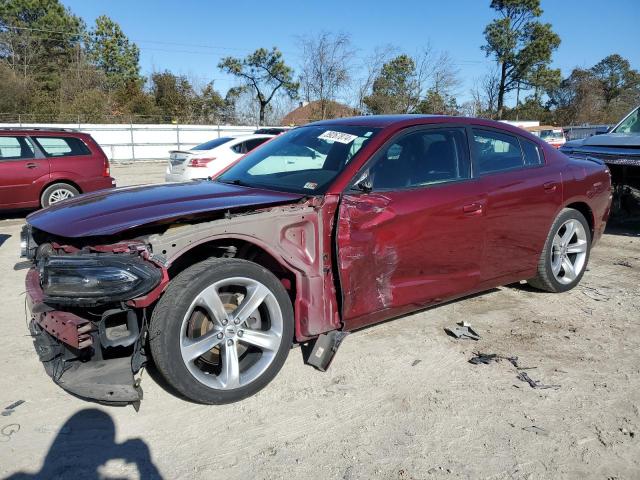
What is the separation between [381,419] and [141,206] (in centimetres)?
181

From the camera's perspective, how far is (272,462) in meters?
2.46

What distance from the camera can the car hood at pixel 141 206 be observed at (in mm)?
2709

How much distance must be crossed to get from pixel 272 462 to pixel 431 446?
79 cm

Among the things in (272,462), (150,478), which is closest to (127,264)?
(150,478)

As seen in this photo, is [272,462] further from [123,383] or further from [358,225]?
[358,225]

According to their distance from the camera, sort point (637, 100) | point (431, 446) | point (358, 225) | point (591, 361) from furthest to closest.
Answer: point (637, 100), point (591, 361), point (358, 225), point (431, 446)

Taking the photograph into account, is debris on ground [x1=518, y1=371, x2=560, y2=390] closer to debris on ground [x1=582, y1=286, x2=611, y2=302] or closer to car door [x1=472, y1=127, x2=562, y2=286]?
car door [x1=472, y1=127, x2=562, y2=286]

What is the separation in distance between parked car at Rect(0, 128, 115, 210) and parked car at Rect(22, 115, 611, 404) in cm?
661

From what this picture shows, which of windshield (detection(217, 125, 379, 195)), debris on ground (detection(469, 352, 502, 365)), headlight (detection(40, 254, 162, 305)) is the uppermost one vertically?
windshield (detection(217, 125, 379, 195))

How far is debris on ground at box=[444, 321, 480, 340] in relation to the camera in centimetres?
390

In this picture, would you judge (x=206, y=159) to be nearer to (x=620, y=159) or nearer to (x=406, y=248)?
Answer: (x=620, y=159)

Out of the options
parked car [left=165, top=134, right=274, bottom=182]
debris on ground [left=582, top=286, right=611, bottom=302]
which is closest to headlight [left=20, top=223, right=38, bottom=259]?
debris on ground [left=582, top=286, right=611, bottom=302]

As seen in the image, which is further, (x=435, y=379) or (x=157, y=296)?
(x=435, y=379)

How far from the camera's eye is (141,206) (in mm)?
2963
